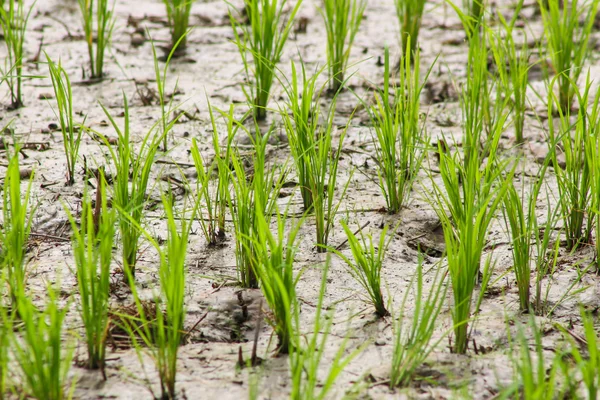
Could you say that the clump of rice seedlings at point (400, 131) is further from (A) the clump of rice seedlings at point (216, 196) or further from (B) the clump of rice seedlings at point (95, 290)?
(B) the clump of rice seedlings at point (95, 290)

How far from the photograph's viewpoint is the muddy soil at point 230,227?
151 cm

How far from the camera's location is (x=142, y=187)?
6.02ft

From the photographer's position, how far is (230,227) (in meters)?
2.16

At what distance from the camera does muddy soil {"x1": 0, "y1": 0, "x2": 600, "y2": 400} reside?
1.51m

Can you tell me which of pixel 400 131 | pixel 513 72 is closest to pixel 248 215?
pixel 400 131

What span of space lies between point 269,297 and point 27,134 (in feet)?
4.93

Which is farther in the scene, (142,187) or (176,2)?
(176,2)

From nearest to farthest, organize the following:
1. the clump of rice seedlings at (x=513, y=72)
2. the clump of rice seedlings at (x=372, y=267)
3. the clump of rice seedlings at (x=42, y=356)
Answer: the clump of rice seedlings at (x=42, y=356), the clump of rice seedlings at (x=372, y=267), the clump of rice seedlings at (x=513, y=72)

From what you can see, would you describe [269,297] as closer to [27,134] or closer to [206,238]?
[206,238]

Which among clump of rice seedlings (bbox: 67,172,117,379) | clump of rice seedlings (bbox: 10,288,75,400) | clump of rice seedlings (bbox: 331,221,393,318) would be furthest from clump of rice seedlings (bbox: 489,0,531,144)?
clump of rice seedlings (bbox: 10,288,75,400)

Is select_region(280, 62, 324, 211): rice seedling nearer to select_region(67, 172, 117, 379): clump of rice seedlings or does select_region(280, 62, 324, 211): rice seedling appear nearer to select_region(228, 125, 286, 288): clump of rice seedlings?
select_region(228, 125, 286, 288): clump of rice seedlings

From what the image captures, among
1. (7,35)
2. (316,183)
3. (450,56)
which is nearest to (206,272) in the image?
(316,183)

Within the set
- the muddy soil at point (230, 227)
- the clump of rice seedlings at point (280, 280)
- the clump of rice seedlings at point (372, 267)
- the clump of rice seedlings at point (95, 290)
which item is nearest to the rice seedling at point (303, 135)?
the muddy soil at point (230, 227)

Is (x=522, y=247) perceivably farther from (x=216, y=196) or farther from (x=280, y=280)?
(x=216, y=196)
